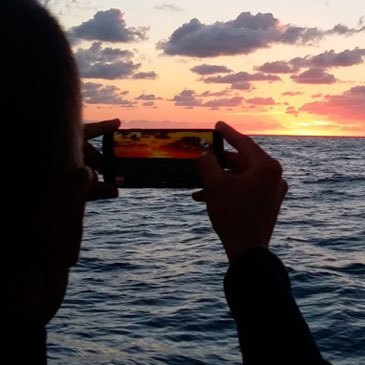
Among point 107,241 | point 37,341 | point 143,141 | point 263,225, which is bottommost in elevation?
point 107,241

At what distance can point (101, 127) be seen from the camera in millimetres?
1988

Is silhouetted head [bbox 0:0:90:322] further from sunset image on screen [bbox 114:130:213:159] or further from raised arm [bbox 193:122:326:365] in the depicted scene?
sunset image on screen [bbox 114:130:213:159]

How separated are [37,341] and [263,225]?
24.5 inches

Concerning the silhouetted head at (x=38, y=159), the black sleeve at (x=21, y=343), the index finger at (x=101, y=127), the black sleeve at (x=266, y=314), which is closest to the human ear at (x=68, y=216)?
the silhouetted head at (x=38, y=159)

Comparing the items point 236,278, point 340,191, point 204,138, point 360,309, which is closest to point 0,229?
point 236,278

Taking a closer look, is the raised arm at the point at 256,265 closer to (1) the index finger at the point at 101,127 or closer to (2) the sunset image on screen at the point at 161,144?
(1) the index finger at the point at 101,127

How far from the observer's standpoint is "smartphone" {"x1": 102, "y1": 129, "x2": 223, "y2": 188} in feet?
7.83

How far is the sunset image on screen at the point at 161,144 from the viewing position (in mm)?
2395

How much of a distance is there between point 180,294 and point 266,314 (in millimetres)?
11751

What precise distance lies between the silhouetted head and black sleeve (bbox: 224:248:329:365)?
44 centimetres

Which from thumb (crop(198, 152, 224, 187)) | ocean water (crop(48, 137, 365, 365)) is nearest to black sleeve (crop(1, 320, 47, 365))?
thumb (crop(198, 152, 224, 187))

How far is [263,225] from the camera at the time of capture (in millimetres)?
1636

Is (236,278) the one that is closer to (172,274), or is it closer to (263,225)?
(263,225)

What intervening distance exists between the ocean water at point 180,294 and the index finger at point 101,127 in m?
7.73
